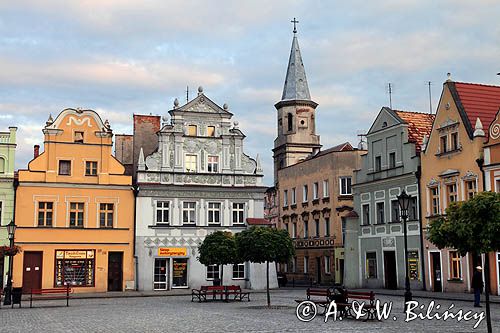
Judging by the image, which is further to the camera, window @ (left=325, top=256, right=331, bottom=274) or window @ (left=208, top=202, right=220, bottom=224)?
window @ (left=325, top=256, right=331, bottom=274)

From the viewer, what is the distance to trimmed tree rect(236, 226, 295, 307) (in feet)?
95.6

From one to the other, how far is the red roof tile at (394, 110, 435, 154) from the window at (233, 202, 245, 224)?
12.7m

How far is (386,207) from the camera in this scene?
43156 mm

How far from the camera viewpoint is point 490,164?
34656 millimetres

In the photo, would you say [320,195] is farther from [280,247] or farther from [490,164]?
[280,247]

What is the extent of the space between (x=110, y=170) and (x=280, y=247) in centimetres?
1866

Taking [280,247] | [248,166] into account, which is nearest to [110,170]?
[248,166]

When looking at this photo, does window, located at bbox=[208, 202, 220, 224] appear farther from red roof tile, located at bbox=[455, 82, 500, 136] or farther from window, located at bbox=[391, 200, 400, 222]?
red roof tile, located at bbox=[455, 82, 500, 136]

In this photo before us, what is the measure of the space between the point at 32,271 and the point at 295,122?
2033 inches

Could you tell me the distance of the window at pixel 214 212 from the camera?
4572 centimetres

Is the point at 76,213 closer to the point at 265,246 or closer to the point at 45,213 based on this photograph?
the point at 45,213

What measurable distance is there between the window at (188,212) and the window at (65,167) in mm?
8045

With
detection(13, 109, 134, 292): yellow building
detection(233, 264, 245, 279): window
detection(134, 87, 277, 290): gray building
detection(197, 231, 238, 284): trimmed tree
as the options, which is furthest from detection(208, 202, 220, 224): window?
detection(197, 231, 238, 284): trimmed tree

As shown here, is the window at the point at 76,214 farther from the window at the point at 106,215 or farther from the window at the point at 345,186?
the window at the point at 345,186
